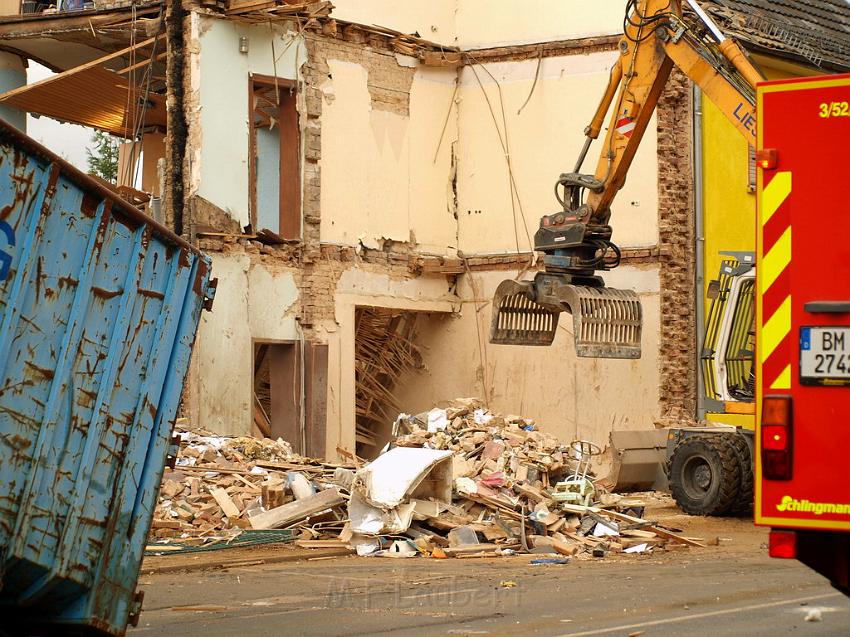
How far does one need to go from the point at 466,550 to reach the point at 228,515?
3.09 metres

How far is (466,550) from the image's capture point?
14.8 meters

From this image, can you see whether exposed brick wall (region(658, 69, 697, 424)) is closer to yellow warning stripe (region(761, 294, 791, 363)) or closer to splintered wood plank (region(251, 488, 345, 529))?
splintered wood plank (region(251, 488, 345, 529))

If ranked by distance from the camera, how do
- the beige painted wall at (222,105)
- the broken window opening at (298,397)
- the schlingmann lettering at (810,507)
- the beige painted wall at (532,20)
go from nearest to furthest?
1. the schlingmann lettering at (810,507)
2. the beige painted wall at (222,105)
3. the broken window opening at (298,397)
4. the beige painted wall at (532,20)

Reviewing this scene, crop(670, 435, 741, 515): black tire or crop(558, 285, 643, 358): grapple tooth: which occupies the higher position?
crop(558, 285, 643, 358): grapple tooth

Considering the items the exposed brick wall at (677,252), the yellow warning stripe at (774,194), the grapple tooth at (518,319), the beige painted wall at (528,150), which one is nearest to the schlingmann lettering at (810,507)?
the yellow warning stripe at (774,194)

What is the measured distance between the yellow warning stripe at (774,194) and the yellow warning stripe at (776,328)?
0.44 m

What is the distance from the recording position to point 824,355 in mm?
6730

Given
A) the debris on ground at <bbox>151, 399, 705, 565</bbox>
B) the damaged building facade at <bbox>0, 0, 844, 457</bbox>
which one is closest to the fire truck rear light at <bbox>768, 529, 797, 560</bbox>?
the debris on ground at <bbox>151, 399, 705, 565</bbox>

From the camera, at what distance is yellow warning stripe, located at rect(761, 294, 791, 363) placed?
6.86 m

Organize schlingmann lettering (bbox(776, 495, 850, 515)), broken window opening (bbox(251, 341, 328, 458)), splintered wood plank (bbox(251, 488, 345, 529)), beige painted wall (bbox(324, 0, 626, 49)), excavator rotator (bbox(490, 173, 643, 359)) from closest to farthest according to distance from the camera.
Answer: schlingmann lettering (bbox(776, 495, 850, 515))
splintered wood plank (bbox(251, 488, 345, 529))
excavator rotator (bbox(490, 173, 643, 359))
broken window opening (bbox(251, 341, 328, 458))
beige painted wall (bbox(324, 0, 626, 49))

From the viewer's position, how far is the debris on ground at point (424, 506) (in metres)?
15.1

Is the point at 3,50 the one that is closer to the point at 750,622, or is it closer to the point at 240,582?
the point at 240,582

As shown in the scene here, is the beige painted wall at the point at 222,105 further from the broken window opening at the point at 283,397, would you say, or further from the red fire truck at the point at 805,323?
the red fire truck at the point at 805,323

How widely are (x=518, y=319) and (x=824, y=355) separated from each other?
11605 millimetres
